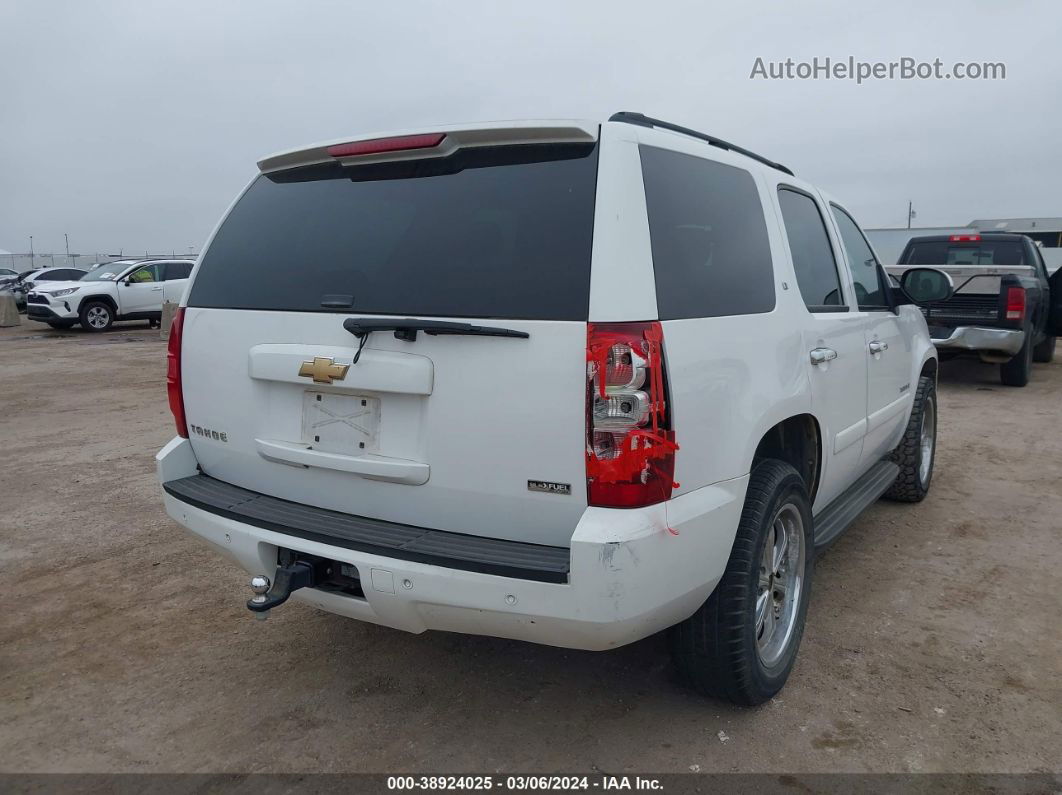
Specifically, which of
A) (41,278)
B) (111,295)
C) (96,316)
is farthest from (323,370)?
(41,278)

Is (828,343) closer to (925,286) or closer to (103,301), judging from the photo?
(925,286)

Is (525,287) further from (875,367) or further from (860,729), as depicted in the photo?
(875,367)

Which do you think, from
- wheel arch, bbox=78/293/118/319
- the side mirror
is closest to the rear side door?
the side mirror

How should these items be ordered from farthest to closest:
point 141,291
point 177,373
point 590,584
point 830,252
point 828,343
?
point 141,291 → point 830,252 → point 828,343 → point 177,373 → point 590,584

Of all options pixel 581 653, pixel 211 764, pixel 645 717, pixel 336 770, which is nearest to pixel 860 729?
pixel 645 717

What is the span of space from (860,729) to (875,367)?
6.22 ft

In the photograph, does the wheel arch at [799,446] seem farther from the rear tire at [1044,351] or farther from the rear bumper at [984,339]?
the rear tire at [1044,351]

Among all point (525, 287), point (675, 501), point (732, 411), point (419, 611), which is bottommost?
point (419, 611)

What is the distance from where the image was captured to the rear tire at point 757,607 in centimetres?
265

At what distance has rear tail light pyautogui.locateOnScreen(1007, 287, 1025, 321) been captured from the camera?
30.9 ft

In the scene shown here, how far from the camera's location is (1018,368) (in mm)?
10062

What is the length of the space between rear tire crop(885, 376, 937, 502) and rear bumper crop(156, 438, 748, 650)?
2.91 meters

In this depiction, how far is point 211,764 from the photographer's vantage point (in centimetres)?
266

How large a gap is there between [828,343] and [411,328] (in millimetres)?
1837
